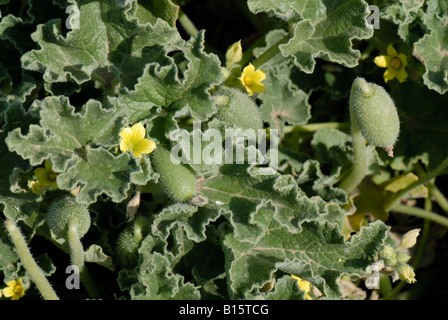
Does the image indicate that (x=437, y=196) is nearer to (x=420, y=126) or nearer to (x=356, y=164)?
(x=420, y=126)

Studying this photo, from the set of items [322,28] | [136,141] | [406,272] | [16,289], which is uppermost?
[322,28]

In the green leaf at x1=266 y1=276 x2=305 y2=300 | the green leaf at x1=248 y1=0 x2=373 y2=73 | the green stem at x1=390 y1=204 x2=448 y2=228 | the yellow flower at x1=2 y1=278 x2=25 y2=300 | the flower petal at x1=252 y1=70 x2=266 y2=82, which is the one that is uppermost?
the green leaf at x1=248 y1=0 x2=373 y2=73

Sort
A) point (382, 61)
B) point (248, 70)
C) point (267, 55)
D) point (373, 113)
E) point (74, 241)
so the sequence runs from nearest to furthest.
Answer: point (74, 241)
point (373, 113)
point (248, 70)
point (267, 55)
point (382, 61)

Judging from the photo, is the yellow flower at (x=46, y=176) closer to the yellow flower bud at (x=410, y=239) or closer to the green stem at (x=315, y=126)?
the green stem at (x=315, y=126)

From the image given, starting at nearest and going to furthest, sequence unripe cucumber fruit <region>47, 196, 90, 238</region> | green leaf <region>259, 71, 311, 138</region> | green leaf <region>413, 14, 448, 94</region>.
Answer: unripe cucumber fruit <region>47, 196, 90, 238</region> < green leaf <region>413, 14, 448, 94</region> < green leaf <region>259, 71, 311, 138</region>

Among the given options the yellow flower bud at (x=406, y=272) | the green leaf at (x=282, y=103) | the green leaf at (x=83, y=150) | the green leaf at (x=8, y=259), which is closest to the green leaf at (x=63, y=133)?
the green leaf at (x=83, y=150)

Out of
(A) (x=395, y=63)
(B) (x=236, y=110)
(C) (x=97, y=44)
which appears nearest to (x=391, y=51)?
(A) (x=395, y=63)

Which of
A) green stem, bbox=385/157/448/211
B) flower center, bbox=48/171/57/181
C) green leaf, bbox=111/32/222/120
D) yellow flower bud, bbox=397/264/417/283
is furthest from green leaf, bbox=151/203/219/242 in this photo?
green stem, bbox=385/157/448/211

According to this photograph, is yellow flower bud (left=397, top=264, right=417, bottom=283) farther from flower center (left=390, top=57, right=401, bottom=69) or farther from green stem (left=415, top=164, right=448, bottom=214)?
flower center (left=390, top=57, right=401, bottom=69)

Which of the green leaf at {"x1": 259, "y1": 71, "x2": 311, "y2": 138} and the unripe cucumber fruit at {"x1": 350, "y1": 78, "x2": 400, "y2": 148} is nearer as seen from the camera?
the unripe cucumber fruit at {"x1": 350, "y1": 78, "x2": 400, "y2": 148}
